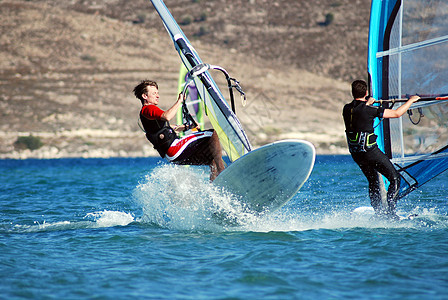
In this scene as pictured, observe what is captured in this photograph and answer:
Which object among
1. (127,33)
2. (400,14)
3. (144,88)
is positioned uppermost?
(127,33)

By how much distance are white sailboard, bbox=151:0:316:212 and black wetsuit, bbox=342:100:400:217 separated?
2.65 feet

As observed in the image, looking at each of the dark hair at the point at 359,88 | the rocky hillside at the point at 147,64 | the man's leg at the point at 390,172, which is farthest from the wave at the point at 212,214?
the rocky hillside at the point at 147,64

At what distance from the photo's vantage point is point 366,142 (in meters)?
6.58

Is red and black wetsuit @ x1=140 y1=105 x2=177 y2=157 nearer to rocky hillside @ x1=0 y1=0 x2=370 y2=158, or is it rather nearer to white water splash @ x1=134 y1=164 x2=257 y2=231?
white water splash @ x1=134 y1=164 x2=257 y2=231

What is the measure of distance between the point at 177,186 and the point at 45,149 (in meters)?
27.8

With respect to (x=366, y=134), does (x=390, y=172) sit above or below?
below

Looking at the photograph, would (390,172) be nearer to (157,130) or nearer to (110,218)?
(157,130)

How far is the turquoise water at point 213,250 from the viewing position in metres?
4.67

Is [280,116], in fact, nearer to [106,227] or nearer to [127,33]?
[127,33]

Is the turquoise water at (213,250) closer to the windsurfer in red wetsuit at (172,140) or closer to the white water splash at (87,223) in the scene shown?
the white water splash at (87,223)

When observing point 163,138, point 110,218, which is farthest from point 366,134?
point 110,218

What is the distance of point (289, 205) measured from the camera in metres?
9.00

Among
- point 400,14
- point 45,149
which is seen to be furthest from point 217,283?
point 45,149

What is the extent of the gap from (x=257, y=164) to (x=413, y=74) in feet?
8.18
